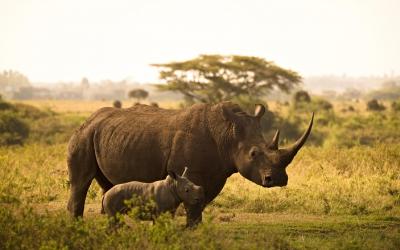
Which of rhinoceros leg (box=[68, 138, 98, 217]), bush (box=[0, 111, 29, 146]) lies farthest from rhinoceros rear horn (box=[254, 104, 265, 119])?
bush (box=[0, 111, 29, 146])

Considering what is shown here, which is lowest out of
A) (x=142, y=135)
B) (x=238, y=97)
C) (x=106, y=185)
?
(x=238, y=97)

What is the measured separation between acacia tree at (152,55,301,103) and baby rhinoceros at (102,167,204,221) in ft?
110

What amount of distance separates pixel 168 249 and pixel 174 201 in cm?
137

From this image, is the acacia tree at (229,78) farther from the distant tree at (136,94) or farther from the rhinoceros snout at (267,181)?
the rhinoceros snout at (267,181)

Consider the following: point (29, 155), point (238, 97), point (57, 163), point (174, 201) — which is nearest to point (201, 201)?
point (174, 201)

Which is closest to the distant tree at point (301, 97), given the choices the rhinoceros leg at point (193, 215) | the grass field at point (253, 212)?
the grass field at point (253, 212)

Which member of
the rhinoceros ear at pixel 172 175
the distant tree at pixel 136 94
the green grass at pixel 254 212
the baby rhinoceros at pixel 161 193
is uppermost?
the rhinoceros ear at pixel 172 175

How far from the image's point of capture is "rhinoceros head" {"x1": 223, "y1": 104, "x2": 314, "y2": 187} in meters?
9.96

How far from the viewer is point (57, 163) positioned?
20.8 m

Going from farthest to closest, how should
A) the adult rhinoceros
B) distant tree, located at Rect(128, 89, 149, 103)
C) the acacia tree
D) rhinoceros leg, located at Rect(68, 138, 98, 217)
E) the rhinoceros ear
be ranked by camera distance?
distant tree, located at Rect(128, 89, 149, 103) < the acacia tree < rhinoceros leg, located at Rect(68, 138, 98, 217) < the adult rhinoceros < the rhinoceros ear

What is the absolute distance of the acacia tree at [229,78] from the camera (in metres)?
43.6

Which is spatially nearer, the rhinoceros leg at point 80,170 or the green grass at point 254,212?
the green grass at point 254,212

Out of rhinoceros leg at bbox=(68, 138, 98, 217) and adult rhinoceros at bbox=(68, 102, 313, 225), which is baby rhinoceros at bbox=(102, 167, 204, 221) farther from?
rhinoceros leg at bbox=(68, 138, 98, 217)

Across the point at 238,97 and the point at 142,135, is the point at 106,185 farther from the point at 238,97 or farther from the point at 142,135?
the point at 238,97
